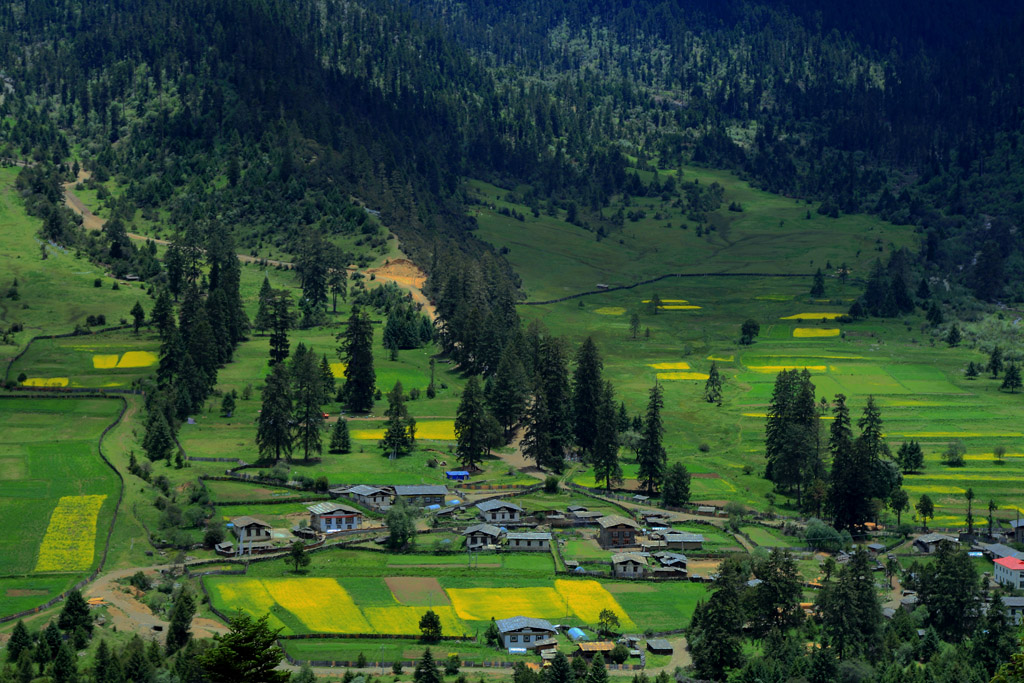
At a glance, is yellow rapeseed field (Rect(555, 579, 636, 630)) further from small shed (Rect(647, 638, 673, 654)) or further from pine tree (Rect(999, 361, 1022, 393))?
pine tree (Rect(999, 361, 1022, 393))

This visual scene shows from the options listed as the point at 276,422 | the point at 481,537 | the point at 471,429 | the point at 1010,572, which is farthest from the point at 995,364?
the point at 276,422

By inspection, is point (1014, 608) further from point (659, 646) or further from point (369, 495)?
point (369, 495)

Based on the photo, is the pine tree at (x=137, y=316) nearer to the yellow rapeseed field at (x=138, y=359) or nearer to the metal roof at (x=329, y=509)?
the yellow rapeseed field at (x=138, y=359)

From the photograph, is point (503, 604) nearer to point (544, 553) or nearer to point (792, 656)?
point (544, 553)

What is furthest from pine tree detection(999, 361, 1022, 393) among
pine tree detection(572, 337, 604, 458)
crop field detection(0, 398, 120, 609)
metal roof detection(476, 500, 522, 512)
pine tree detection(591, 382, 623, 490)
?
crop field detection(0, 398, 120, 609)

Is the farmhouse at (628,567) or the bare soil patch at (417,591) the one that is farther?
the farmhouse at (628,567)

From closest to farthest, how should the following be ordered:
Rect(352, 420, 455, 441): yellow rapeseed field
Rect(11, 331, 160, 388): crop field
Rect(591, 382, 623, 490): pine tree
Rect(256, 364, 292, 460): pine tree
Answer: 1. Rect(256, 364, 292, 460): pine tree
2. Rect(591, 382, 623, 490): pine tree
3. Rect(352, 420, 455, 441): yellow rapeseed field
4. Rect(11, 331, 160, 388): crop field

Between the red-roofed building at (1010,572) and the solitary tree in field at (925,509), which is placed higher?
the solitary tree in field at (925,509)

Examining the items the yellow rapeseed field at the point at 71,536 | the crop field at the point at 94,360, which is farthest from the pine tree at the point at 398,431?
the yellow rapeseed field at the point at 71,536
